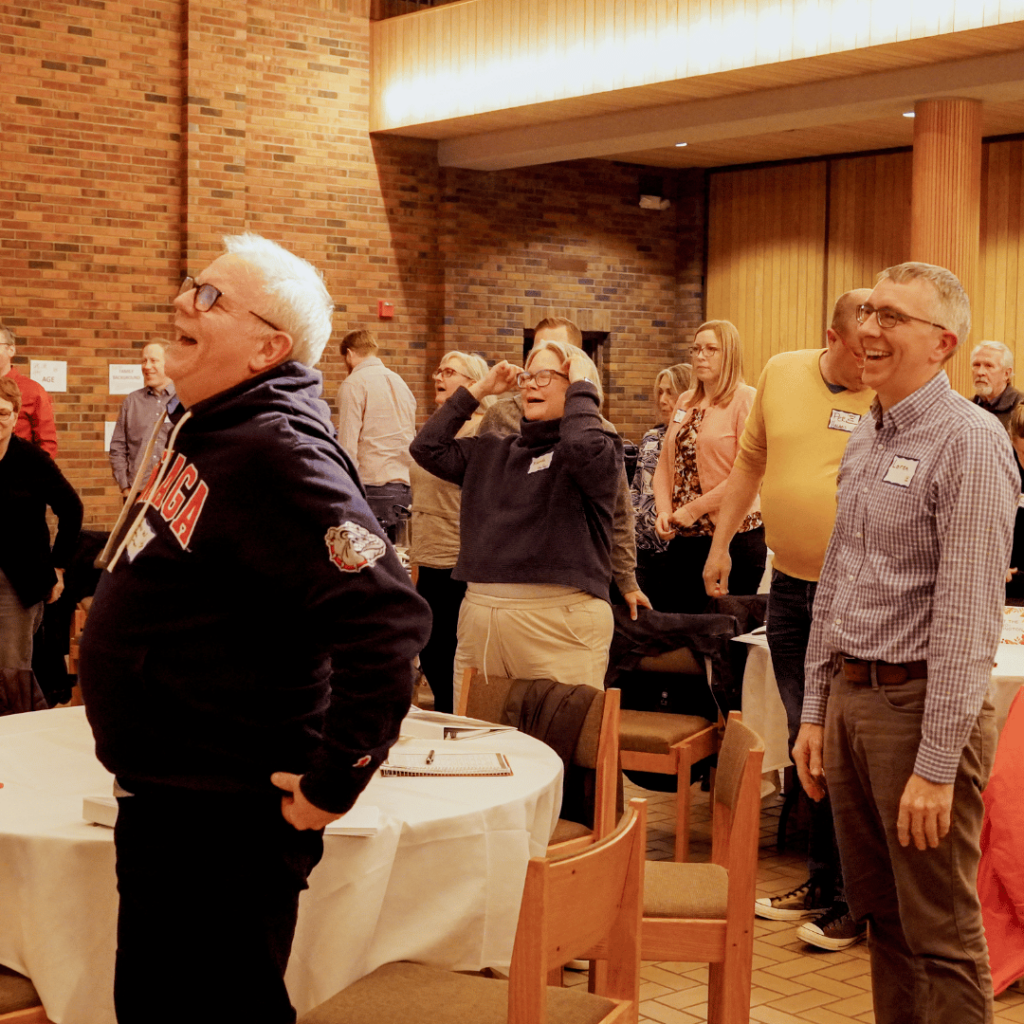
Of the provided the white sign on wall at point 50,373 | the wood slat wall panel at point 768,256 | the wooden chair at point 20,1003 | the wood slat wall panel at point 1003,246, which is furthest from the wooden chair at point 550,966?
the wood slat wall panel at point 768,256

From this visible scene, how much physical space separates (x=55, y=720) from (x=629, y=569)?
1842 mm

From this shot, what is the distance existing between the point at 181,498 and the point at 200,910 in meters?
0.52

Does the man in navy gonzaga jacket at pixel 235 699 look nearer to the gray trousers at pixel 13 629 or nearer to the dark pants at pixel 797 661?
the dark pants at pixel 797 661

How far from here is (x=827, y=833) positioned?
391cm

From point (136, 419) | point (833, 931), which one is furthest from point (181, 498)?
point (136, 419)

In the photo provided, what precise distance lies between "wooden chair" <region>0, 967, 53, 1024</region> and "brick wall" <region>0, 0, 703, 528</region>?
7000mm

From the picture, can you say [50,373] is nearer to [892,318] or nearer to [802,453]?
[802,453]

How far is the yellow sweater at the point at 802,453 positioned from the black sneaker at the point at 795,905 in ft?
3.19


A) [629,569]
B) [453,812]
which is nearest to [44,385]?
[629,569]

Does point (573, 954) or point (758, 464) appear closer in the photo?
point (573, 954)

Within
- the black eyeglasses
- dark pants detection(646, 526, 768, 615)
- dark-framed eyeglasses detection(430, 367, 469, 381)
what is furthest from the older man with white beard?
the black eyeglasses

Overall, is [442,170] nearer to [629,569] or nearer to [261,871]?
[629,569]

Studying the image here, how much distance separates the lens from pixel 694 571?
535 centimetres

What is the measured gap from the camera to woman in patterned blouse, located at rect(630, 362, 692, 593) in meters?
→ 5.54
